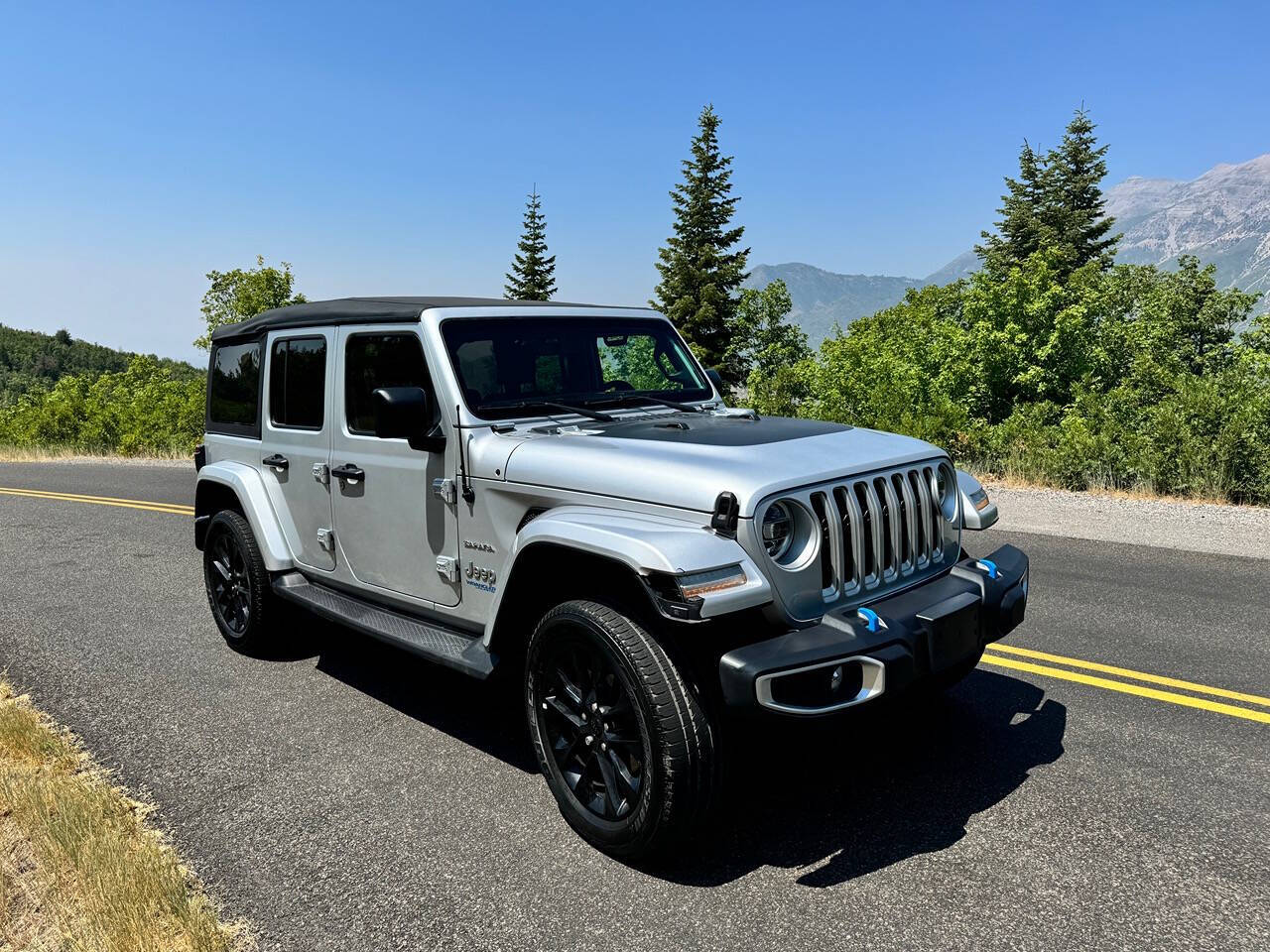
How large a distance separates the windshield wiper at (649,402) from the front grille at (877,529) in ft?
4.45

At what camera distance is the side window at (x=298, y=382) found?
15.7 ft

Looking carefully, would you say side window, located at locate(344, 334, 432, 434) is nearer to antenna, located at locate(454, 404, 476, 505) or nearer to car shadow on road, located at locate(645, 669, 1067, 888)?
antenna, located at locate(454, 404, 476, 505)

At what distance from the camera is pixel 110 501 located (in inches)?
492

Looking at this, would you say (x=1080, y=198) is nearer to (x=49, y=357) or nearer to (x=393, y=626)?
(x=393, y=626)

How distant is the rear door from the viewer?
473 centimetres

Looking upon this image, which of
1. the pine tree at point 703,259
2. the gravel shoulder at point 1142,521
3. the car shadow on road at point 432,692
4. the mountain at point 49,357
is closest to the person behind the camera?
the car shadow on road at point 432,692

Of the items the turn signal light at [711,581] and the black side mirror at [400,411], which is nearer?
the turn signal light at [711,581]

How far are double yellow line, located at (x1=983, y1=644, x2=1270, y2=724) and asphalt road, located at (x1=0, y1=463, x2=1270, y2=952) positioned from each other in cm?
7

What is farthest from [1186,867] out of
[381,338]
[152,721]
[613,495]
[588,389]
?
[152,721]

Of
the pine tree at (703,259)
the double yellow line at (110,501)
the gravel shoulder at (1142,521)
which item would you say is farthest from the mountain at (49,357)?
the gravel shoulder at (1142,521)

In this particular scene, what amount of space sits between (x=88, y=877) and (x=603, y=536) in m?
2.01

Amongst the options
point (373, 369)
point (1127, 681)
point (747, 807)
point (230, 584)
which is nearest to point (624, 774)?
point (747, 807)

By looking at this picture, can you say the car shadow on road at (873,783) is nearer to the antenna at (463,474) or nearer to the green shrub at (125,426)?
the antenna at (463,474)

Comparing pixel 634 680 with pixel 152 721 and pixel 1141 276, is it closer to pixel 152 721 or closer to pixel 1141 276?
pixel 152 721
